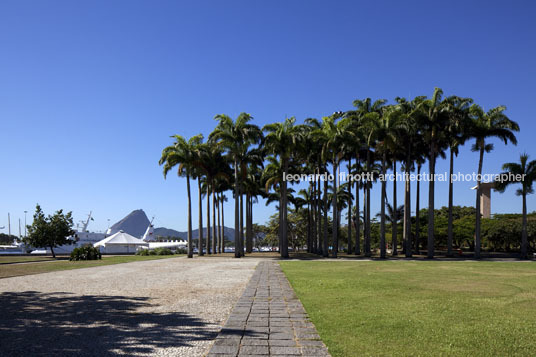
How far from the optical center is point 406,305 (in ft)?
27.8

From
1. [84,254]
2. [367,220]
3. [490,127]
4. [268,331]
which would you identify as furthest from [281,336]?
[490,127]

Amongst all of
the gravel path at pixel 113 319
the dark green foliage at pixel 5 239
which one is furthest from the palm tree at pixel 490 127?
the dark green foliage at pixel 5 239

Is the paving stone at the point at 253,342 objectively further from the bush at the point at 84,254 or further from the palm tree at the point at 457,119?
the palm tree at the point at 457,119

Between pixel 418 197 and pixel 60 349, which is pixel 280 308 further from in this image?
pixel 418 197

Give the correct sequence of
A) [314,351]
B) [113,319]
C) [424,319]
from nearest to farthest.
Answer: [314,351] < [424,319] < [113,319]

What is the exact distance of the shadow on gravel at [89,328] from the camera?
5508 millimetres

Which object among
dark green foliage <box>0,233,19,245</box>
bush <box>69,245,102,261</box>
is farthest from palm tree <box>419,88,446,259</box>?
dark green foliage <box>0,233,19,245</box>

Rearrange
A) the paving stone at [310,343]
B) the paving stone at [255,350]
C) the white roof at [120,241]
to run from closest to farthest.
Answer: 1. the paving stone at [255,350]
2. the paving stone at [310,343]
3. the white roof at [120,241]

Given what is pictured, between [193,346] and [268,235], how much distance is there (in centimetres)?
8048

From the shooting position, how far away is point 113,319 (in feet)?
24.6

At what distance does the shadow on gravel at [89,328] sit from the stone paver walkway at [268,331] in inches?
23.0

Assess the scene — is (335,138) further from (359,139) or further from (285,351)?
(285,351)

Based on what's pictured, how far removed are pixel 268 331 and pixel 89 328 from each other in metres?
3.43

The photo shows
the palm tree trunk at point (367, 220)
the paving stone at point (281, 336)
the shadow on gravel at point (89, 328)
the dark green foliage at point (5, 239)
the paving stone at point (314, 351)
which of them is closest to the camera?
A: the paving stone at point (314, 351)
